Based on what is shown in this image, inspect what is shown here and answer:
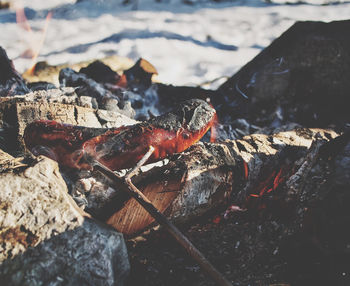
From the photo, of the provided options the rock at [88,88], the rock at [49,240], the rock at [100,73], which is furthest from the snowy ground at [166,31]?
the rock at [49,240]

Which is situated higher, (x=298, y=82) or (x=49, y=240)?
(x=49, y=240)

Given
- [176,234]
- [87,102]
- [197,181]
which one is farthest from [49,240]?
[87,102]

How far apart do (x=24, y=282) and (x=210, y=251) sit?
1090mm

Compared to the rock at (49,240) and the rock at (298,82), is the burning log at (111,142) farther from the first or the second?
the rock at (298,82)

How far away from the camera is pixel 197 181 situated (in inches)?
67.2

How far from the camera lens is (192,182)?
1680mm

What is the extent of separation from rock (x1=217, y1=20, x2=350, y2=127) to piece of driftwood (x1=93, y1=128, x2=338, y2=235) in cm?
207

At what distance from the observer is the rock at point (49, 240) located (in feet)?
3.45

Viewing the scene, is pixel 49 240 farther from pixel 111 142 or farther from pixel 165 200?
pixel 111 142

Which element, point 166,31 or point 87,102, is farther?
point 166,31

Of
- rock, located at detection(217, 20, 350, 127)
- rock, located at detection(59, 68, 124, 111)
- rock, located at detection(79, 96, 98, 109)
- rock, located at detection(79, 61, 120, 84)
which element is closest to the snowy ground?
rock, located at detection(79, 61, 120, 84)

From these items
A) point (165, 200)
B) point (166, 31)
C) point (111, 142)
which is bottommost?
point (165, 200)

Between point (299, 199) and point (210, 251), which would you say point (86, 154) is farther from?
point (299, 199)

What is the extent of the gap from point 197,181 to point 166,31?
6.46m
